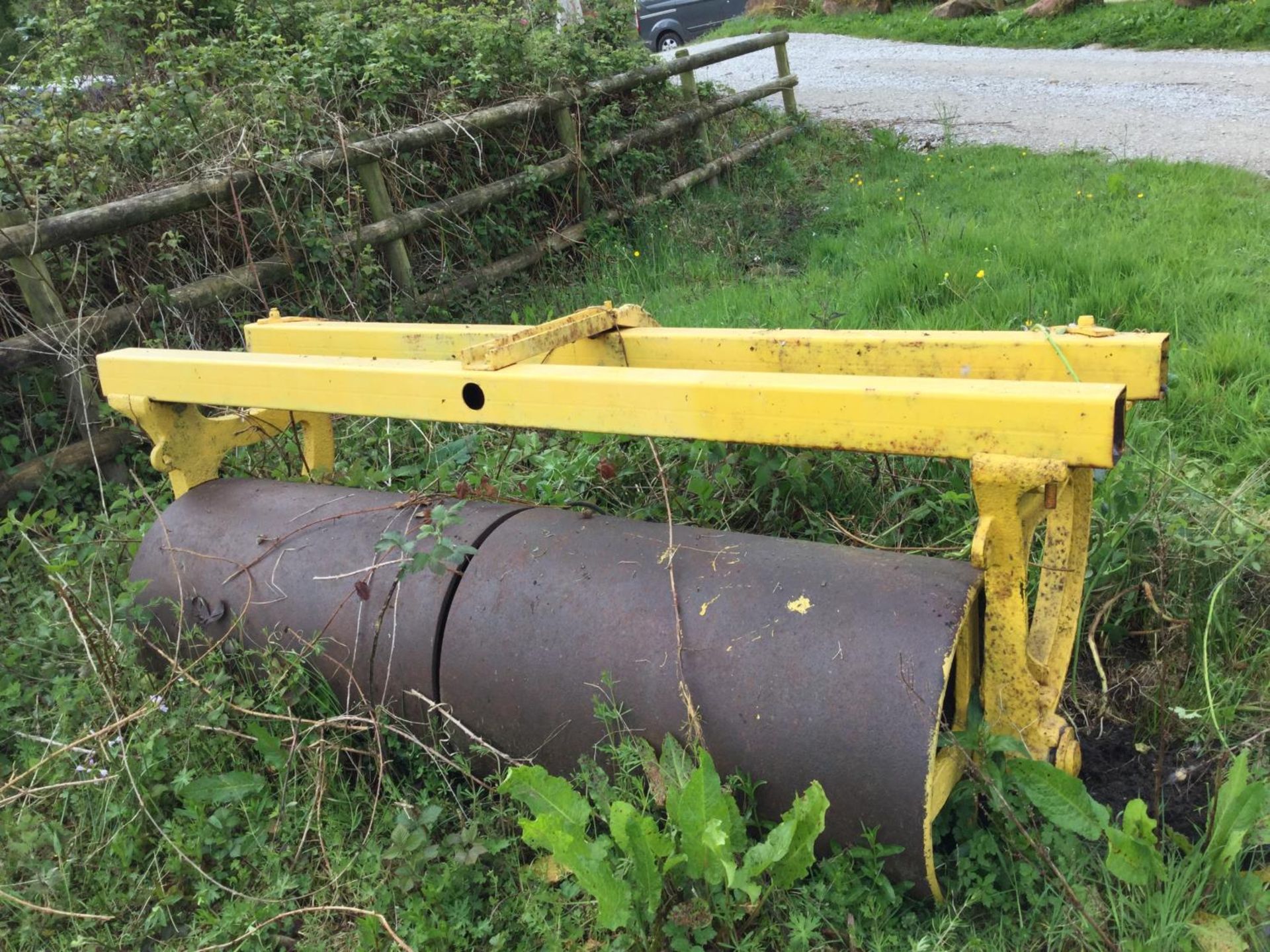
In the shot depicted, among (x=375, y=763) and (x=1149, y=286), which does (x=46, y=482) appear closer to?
(x=375, y=763)

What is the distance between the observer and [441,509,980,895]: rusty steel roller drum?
1.79 metres

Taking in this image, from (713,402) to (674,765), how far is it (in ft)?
2.28

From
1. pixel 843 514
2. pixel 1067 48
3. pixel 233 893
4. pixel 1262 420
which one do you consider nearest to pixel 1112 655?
pixel 843 514

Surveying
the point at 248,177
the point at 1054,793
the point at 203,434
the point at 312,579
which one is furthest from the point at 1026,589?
the point at 248,177

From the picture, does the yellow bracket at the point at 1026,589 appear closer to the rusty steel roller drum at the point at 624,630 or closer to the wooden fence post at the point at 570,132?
the rusty steel roller drum at the point at 624,630

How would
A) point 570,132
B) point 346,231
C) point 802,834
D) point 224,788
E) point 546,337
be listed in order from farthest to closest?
point 570,132 < point 346,231 < point 224,788 < point 546,337 < point 802,834

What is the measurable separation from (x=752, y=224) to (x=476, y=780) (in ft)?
16.5

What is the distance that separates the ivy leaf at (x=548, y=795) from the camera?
6.51 ft

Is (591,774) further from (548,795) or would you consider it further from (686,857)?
(686,857)

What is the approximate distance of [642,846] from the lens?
1834 mm

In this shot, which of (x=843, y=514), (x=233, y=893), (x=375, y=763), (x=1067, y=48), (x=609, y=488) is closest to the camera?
(x=233, y=893)

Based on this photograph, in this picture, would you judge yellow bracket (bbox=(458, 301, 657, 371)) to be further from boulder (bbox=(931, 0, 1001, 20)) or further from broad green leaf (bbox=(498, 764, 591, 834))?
boulder (bbox=(931, 0, 1001, 20))

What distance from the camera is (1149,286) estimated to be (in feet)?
13.8

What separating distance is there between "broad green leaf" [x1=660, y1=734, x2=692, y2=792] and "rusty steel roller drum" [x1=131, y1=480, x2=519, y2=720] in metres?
0.61
